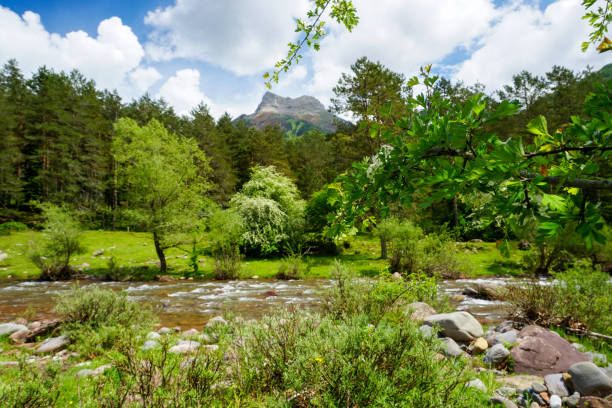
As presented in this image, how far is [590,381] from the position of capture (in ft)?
10.8

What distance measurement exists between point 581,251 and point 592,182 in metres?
17.6

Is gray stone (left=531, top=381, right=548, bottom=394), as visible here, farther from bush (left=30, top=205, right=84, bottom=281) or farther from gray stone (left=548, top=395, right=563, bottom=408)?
bush (left=30, top=205, right=84, bottom=281)

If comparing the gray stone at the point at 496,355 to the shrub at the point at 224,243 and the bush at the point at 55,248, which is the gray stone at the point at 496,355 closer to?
the shrub at the point at 224,243

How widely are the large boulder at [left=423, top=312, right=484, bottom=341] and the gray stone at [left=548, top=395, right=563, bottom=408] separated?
7.07ft

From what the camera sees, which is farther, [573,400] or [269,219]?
[269,219]

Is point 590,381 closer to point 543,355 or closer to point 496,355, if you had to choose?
point 543,355

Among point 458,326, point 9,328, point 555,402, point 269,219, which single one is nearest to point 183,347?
Answer: point 9,328

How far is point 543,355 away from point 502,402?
184 cm

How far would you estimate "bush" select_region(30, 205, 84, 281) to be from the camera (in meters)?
14.5

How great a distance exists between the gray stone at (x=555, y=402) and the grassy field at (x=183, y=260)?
943 centimetres

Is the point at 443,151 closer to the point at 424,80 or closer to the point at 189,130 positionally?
the point at 424,80

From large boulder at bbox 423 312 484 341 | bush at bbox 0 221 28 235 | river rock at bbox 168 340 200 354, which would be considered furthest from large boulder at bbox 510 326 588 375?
bush at bbox 0 221 28 235

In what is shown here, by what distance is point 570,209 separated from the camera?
110 cm

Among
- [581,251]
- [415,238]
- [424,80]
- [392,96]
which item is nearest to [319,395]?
Answer: [424,80]
